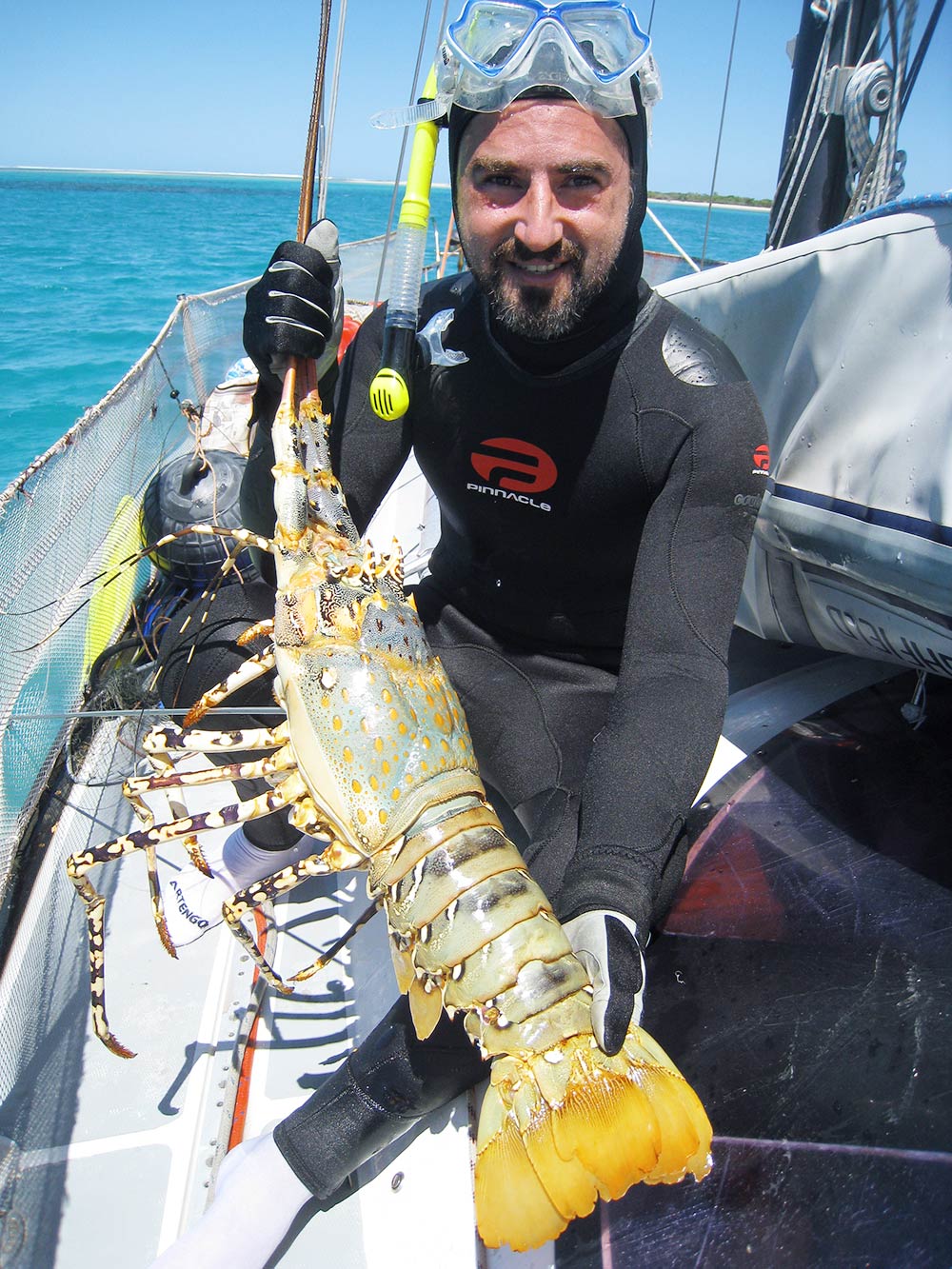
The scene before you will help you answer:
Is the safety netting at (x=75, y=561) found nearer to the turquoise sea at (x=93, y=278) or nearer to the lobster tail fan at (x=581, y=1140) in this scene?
the lobster tail fan at (x=581, y=1140)

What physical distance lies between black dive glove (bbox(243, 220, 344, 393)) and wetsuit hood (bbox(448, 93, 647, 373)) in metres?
0.42

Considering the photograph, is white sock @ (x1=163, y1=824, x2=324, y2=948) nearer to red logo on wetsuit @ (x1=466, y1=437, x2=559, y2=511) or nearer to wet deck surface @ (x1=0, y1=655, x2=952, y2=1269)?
wet deck surface @ (x1=0, y1=655, x2=952, y2=1269)

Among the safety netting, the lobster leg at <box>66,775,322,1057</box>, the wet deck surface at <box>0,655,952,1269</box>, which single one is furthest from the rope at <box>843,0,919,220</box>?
the safety netting

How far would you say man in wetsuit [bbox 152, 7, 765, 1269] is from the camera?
1.91m

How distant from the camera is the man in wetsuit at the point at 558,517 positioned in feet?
6.27

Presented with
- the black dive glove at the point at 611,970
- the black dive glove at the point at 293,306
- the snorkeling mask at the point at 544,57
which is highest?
the snorkeling mask at the point at 544,57

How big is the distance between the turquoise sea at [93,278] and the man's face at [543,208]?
1044cm

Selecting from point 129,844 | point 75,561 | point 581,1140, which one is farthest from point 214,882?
point 581,1140

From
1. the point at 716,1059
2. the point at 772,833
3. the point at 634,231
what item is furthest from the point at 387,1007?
the point at 634,231

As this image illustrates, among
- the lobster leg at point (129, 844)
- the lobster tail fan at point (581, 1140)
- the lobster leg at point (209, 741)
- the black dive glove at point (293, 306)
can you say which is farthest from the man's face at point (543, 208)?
the lobster tail fan at point (581, 1140)

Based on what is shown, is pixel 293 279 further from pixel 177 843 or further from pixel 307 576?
pixel 177 843

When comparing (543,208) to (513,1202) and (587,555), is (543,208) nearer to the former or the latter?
(587,555)

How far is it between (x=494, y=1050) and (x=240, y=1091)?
1021 millimetres

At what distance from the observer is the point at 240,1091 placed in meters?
2.31
